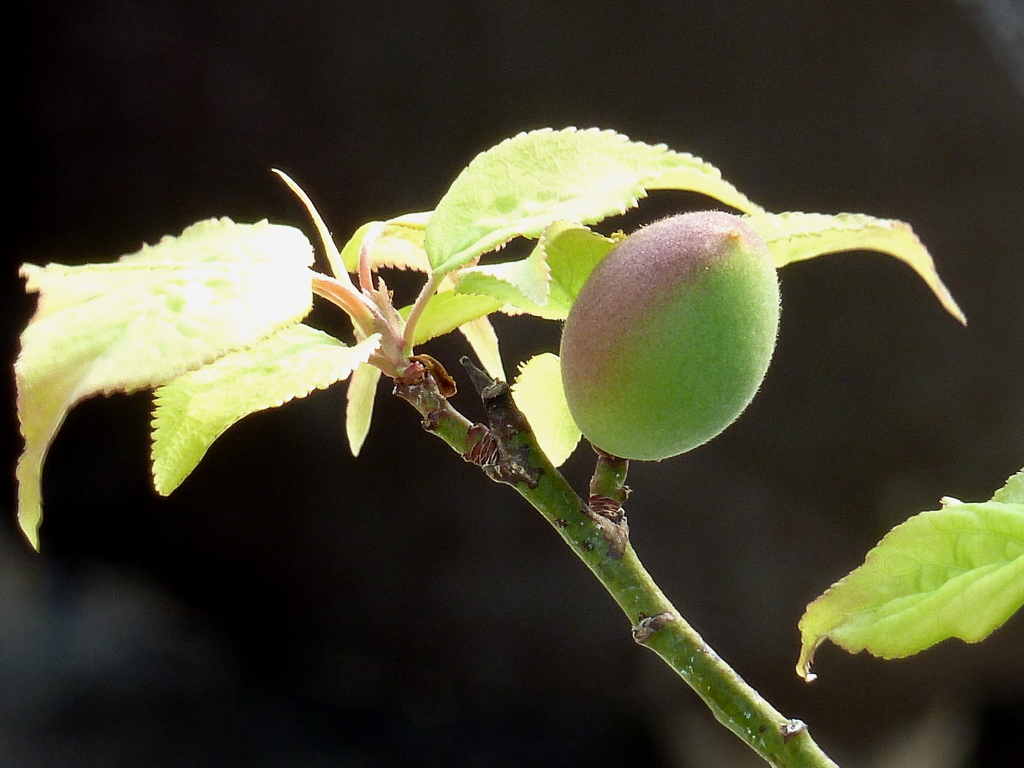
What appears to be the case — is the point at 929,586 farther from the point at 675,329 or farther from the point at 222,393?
the point at 222,393

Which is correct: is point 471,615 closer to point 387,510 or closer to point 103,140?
point 387,510

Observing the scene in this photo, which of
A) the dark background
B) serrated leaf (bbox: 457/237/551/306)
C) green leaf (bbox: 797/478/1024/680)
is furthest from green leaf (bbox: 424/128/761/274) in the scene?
the dark background

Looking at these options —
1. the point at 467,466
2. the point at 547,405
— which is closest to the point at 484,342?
the point at 547,405

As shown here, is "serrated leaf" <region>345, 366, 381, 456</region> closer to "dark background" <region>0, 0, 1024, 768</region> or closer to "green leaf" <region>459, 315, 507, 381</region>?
"green leaf" <region>459, 315, 507, 381</region>

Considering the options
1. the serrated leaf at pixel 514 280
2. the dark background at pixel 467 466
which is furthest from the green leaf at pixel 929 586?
the dark background at pixel 467 466

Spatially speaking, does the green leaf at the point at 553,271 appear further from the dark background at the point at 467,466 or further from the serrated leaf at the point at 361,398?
the dark background at the point at 467,466

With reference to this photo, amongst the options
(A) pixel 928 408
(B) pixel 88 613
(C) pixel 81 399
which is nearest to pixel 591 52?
(A) pixel 928 408
